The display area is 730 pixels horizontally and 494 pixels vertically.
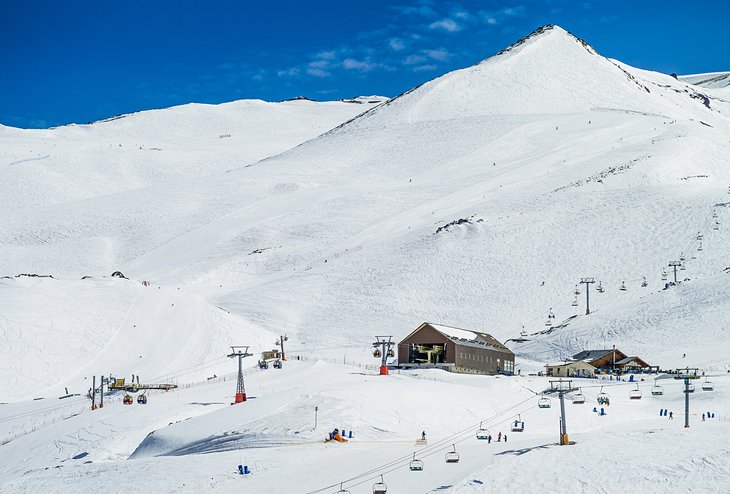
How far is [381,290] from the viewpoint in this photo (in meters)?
85.9

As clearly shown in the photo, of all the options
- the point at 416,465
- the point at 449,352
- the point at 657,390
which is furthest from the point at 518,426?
the point at 449,352

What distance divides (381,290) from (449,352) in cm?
2386

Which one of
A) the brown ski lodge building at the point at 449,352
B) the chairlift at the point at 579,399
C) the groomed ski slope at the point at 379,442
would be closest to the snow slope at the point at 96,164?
the brown ski lodge building at the point at 449,352

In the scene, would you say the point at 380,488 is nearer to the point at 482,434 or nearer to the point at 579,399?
the point at 482,434

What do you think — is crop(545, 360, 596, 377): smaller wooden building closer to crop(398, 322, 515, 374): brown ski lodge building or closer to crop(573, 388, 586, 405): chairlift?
crop(398, 322, 515, 374): brown ski lodge building

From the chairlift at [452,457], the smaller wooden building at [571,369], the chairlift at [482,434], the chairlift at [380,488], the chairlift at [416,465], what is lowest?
the chairlift at [380,488]

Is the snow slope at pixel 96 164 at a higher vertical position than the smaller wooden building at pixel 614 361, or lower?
higher

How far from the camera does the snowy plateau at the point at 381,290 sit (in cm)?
3388

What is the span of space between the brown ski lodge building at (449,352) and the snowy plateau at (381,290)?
9.57 feet

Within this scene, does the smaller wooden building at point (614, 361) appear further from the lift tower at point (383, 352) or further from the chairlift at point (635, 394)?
the lift tower at point (383, 352)

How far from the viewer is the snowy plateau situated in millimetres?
33875

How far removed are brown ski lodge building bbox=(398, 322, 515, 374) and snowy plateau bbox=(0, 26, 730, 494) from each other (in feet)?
9.57

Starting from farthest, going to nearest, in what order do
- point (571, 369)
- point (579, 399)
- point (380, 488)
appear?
point (571, 369)
point (579, 399)
point (380, 488)

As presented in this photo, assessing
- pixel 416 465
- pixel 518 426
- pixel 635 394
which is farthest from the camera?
pixel 635 394
